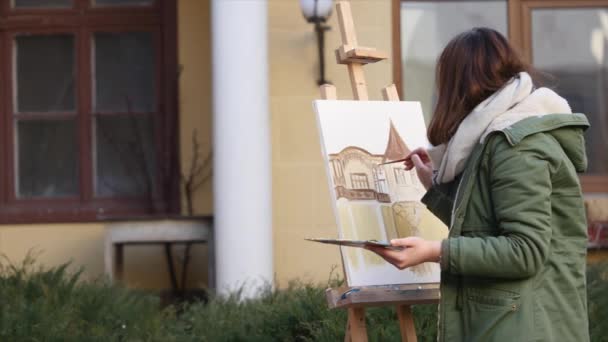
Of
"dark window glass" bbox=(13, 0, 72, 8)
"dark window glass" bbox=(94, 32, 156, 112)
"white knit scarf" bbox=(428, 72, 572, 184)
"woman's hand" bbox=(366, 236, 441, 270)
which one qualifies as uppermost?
"dark window glass" bbox=(13, 0, 72, 8)

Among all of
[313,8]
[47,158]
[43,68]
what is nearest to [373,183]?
[313,8]

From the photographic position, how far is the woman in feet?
8.49

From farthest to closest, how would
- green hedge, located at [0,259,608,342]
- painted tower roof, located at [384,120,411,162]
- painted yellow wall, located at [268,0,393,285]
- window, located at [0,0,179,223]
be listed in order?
window, located at [0,0,179,223], painted yellow wall, located at [268,0,393,285], green hedge, located at [0,259,608,342], painted tower roof, located at [384,120,411,162]

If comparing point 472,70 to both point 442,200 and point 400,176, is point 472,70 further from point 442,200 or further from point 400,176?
point 400,176

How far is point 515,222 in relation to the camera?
102 inches

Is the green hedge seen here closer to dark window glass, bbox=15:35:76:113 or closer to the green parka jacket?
the green parka jacket

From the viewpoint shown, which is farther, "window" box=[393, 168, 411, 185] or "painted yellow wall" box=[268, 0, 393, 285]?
"painted yellow wall" box=[268, 0, 393, 285]

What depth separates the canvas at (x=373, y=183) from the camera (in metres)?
3.66

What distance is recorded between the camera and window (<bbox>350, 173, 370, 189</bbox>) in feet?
12.5

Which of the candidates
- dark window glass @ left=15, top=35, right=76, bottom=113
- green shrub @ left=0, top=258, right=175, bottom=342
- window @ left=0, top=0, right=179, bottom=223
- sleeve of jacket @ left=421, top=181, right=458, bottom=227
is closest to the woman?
sleeve of jacket @ left=421, top=181, right=458, bottom=227

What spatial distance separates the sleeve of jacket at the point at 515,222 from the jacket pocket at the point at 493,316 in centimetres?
7

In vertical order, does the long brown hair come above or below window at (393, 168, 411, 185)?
above

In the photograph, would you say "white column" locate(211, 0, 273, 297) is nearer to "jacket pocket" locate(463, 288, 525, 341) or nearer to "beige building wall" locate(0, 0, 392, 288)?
"beige building wall" locate(0, 0, 392, 288)

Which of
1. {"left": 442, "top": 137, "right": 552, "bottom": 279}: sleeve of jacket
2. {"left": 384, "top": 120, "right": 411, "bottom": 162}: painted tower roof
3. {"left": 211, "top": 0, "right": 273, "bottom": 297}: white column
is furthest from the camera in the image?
{"left": 211, "top": 0, "right": 273, "bottom": 297}: white column
